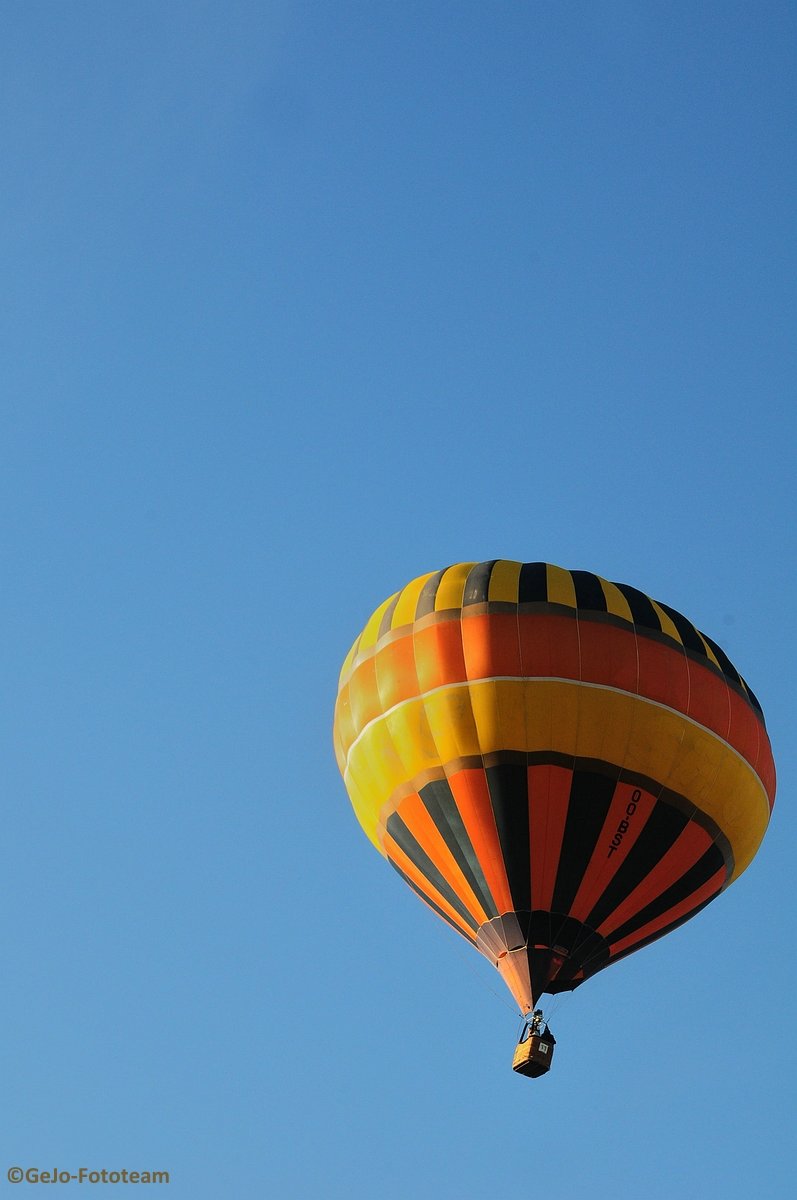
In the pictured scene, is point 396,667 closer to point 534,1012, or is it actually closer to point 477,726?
point 477,726

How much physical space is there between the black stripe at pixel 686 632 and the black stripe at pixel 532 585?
152cm

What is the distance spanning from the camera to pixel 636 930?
59.5ft

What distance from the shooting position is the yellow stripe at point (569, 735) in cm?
1764

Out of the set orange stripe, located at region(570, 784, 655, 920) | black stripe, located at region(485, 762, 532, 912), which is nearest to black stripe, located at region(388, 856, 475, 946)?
black stripe, located at region(485, 762, 532, 912)

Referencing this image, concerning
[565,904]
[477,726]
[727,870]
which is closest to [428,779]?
[477,726]

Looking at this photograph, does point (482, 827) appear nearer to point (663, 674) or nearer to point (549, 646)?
point (549, 646)

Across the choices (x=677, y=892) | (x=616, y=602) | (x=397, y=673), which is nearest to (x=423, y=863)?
(x=397, y=673)

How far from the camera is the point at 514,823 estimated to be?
1770cm

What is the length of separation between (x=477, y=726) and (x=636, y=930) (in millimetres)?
2949

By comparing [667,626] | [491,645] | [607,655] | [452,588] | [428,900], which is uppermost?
[452,588]

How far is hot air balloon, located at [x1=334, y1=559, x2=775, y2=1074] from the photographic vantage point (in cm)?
1762

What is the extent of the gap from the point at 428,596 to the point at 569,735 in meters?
2.50

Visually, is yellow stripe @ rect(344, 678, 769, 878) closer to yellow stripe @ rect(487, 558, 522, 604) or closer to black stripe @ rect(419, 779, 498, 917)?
black stripe @ rect(419, 779, 498, 917)

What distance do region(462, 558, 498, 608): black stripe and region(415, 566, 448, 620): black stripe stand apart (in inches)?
15.1
